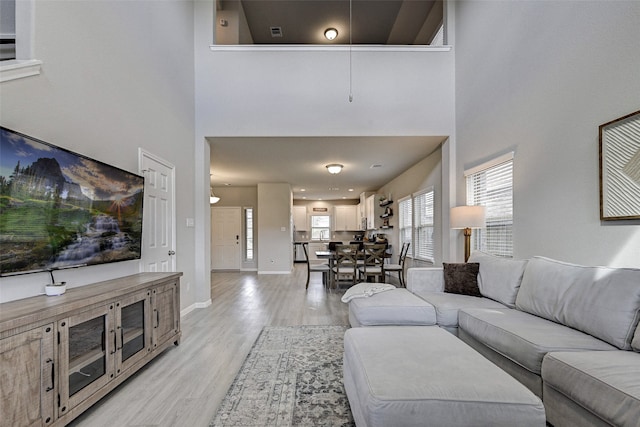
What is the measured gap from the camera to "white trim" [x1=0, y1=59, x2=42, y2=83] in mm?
1760

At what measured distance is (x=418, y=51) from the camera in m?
4.68

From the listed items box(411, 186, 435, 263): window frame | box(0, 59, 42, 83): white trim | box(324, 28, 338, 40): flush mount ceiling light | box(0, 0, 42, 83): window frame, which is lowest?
box(411, 186, 435, 263): window frame

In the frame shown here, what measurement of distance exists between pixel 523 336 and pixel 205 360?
8.38ft

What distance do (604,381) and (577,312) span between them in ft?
2.54

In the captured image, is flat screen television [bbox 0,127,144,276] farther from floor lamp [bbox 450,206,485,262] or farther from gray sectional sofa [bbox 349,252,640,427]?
floor lamp [bbox 450,206,485,262]

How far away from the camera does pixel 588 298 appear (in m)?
1.94

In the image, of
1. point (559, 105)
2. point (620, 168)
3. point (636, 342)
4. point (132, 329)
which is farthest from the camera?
point (559, 105)

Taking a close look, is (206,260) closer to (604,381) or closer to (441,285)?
(441,285)

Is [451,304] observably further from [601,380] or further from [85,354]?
[85,354]

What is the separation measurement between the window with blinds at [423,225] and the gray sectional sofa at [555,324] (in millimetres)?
2632

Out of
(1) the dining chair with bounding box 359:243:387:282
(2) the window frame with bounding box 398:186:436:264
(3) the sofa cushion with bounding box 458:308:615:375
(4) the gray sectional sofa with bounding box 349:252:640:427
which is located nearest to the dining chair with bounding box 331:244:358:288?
(1) the dining chair with bounding box 359:243:387:282

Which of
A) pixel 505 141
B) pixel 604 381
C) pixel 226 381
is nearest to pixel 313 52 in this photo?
pixel 505 141

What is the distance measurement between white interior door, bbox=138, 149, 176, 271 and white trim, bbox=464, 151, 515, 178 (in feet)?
13.2

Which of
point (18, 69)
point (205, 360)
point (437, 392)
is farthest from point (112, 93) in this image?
point (437, 392)
